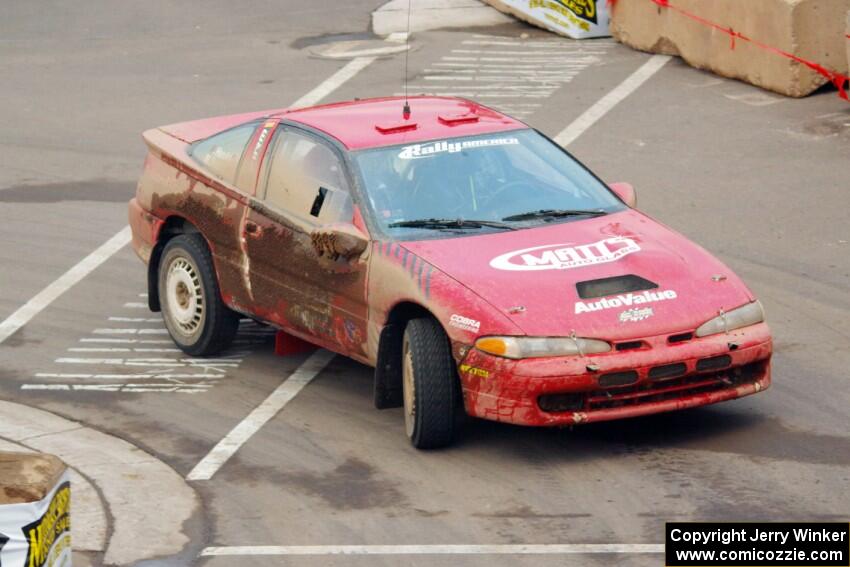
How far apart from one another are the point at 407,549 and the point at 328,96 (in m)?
11.4

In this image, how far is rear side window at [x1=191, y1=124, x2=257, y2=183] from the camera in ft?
35.4

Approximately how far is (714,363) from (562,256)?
0.99 metres

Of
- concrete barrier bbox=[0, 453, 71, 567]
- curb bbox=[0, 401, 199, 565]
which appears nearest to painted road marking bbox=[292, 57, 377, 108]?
curb bbox=[0, 401, 199, 565]

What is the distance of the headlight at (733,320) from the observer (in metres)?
8.78

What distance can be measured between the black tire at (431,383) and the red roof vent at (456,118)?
68.8 inches

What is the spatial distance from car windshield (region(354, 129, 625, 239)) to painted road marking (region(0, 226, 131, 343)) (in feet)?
10.9

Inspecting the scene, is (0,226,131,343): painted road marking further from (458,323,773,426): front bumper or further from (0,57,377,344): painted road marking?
(458,323,773,426): front bumper

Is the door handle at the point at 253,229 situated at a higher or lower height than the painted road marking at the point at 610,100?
higher

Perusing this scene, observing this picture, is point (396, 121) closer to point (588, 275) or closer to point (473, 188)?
point (473, 188)

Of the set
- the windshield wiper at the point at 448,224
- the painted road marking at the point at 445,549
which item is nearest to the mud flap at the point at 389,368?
the windshield wiper at the point at 448,224

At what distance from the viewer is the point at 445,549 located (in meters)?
7.71

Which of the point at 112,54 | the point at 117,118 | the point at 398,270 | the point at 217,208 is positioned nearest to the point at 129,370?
the point at 217,208

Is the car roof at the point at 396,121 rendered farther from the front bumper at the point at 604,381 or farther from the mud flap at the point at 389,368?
the front bumper at the point at 604,381

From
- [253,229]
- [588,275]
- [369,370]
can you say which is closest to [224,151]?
[253,229]
